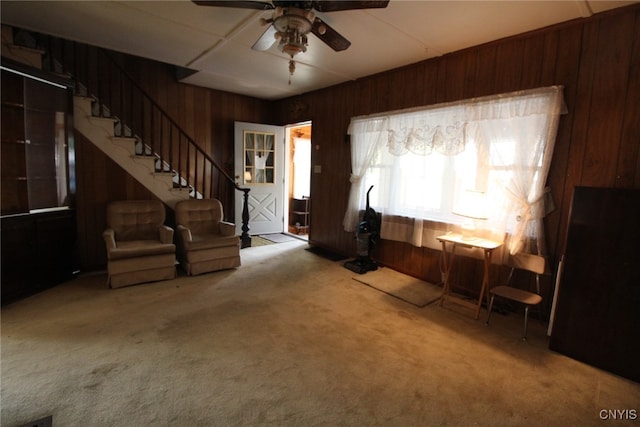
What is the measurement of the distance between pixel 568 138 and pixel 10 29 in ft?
18.1

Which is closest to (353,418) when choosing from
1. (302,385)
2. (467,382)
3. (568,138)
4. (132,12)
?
(302,385)

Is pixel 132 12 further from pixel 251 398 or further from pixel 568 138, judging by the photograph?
pixel 568 138

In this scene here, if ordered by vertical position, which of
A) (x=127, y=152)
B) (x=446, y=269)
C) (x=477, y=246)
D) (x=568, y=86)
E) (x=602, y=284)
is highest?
(x=568, y=86)

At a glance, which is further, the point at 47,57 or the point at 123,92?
the point at 123,92

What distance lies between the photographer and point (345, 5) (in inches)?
79.8

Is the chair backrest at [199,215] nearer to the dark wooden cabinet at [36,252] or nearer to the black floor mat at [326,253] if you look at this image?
the dark wooden cabinet at [36,252]

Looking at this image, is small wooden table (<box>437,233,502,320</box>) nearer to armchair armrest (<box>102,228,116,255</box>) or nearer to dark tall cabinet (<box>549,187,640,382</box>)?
dark tall cabinet (<box>549,187,640,382</box>)

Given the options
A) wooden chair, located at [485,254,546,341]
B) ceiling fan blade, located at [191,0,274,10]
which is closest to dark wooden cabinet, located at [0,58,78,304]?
ceiling fan blade, located at [191,0,274,10]

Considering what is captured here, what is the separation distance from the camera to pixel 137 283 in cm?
346

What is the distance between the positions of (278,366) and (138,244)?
2439 mm

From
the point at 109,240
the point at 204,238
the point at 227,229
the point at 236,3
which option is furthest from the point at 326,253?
the point at 236,3

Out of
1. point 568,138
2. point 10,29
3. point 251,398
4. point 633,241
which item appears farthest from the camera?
point 10,29

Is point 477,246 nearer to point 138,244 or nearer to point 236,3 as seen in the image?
point 236,3

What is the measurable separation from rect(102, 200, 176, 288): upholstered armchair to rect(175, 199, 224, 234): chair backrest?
0.23 meters
